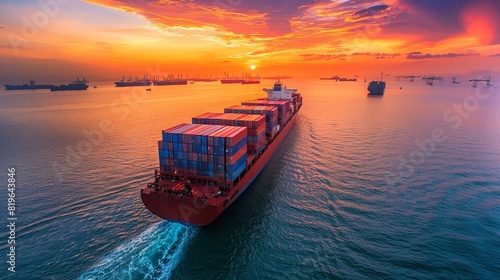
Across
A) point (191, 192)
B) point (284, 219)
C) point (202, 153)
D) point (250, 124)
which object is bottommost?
point (284, 219)

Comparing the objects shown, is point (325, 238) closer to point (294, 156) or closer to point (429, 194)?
point (429, 194)

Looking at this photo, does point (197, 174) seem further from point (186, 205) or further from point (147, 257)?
point (147, 257)

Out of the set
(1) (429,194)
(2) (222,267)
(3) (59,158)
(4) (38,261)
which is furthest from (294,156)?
(3) (59,158)

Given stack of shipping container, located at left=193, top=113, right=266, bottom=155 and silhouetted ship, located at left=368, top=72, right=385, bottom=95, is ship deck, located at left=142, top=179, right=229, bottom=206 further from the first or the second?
silhouetted ship, located at left=368, top=72, right=385, bottom=95

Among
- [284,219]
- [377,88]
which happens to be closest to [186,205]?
[284,219]

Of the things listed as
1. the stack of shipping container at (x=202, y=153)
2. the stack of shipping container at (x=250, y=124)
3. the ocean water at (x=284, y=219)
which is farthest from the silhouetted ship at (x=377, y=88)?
the stack of shipping container at (x=202, y=153)
